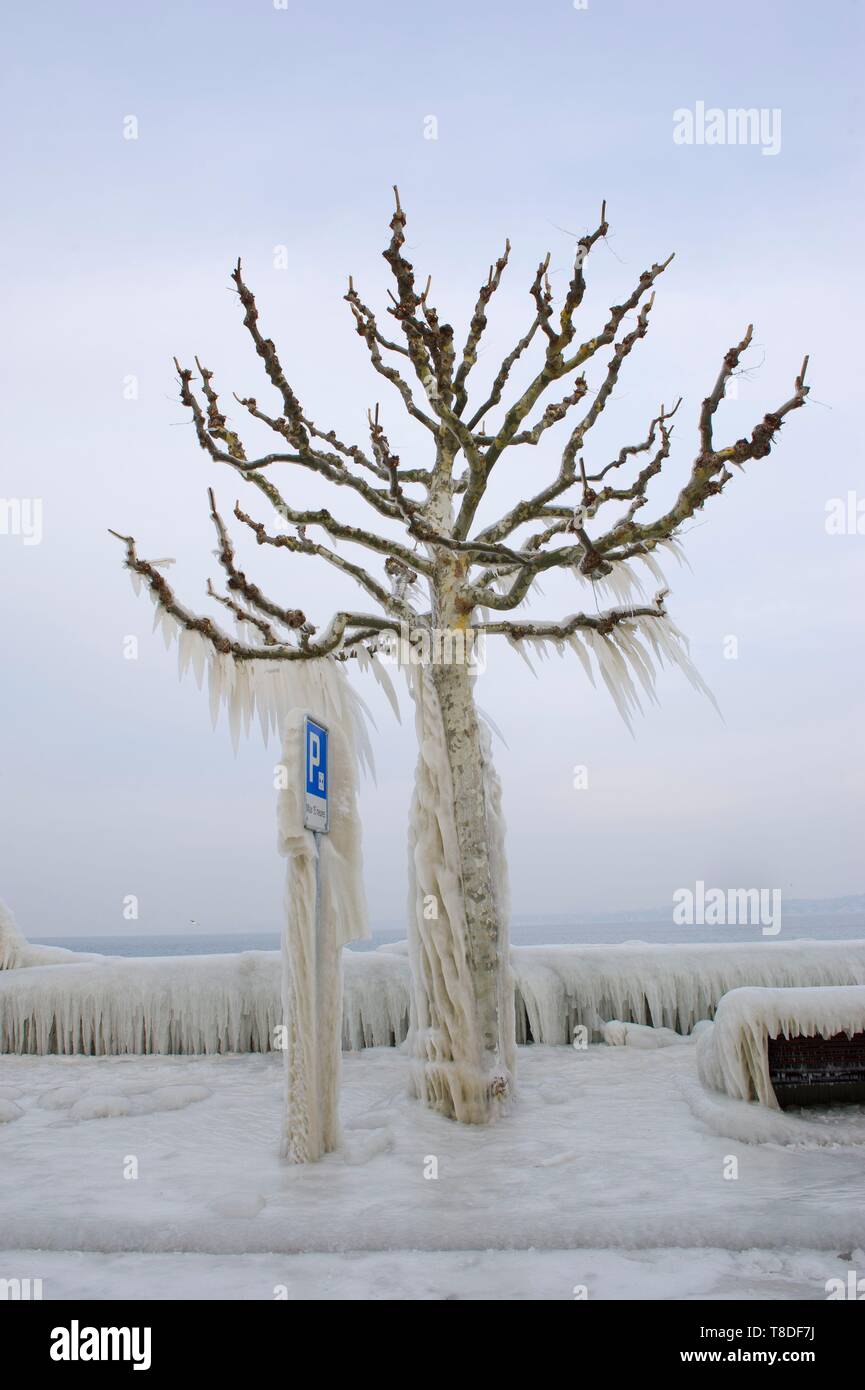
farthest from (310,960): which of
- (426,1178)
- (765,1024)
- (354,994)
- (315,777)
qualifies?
(354,994)

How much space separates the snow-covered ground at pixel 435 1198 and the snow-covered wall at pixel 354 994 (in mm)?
1898

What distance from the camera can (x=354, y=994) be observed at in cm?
910

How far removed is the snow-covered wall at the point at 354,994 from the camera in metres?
8.98

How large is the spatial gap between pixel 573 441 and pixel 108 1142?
5652mm

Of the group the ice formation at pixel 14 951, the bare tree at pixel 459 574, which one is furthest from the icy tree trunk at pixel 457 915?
the ice formation at pixel 14 951

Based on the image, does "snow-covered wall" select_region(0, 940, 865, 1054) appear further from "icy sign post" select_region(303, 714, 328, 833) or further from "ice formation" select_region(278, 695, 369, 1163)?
"icy sign post" select_region(303, 714, 328, 833)

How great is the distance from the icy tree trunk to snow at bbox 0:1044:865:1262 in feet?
1.01

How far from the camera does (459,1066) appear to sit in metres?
6.23

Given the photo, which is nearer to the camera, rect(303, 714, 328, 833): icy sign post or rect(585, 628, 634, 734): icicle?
rect(303, 714, 328, 833): icy sign post

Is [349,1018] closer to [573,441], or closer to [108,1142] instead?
[108,1142]

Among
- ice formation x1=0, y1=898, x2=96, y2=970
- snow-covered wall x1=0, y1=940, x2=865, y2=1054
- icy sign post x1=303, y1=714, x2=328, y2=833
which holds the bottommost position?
snow-covered wall x1=0, y1=940, x2=865, y2=1054

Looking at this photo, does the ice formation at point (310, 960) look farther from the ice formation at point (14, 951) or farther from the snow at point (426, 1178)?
the ice formation at point (14, 951)

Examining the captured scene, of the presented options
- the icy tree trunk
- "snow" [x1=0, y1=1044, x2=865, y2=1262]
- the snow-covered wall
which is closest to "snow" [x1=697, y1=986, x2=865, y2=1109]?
"snow" [x1=0, y1=1044, x2=865, y2=1262]

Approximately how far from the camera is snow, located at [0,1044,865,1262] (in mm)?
3924
